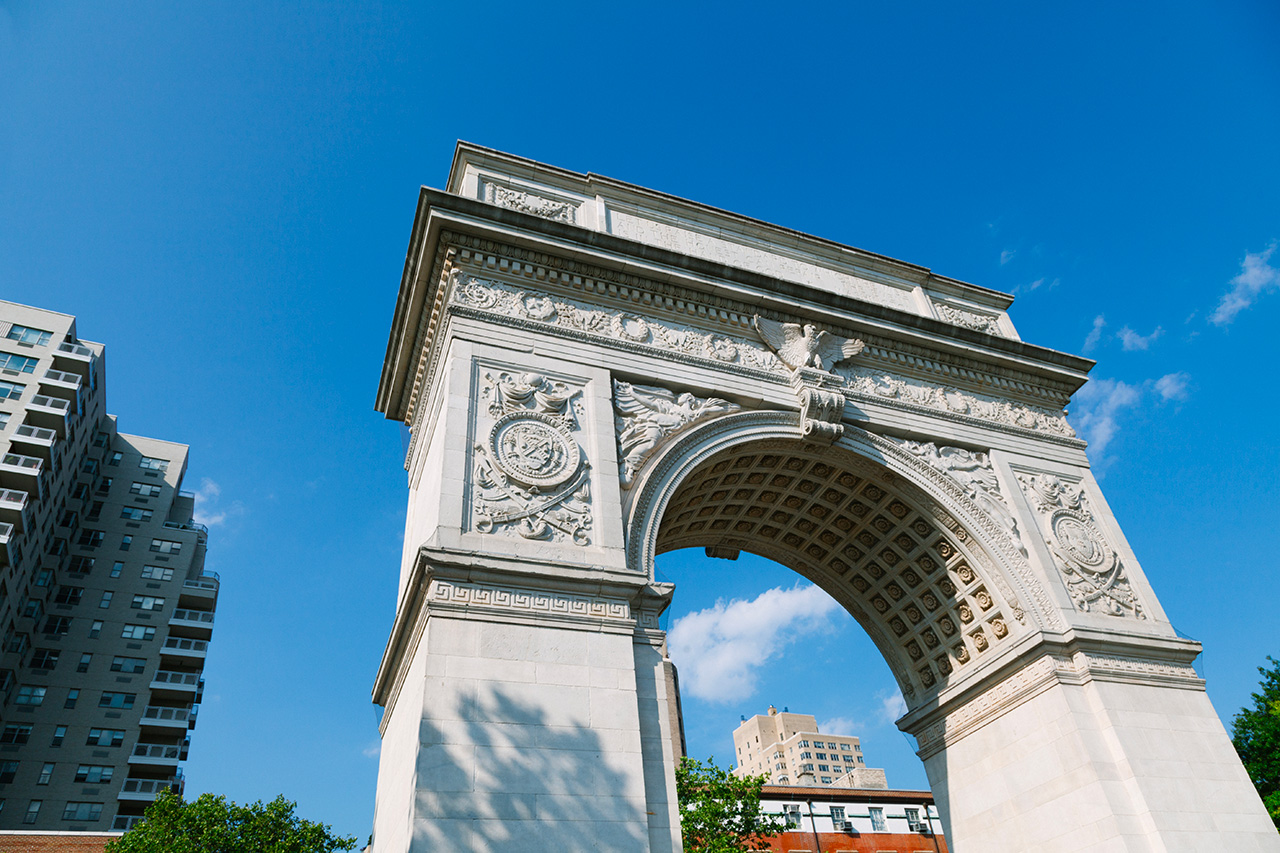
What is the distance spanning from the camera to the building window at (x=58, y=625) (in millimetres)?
51000

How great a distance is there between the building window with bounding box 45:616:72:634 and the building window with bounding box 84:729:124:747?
7.46 meters

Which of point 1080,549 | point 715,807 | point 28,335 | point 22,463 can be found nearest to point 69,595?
point 22,463

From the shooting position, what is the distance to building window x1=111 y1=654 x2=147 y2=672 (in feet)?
166

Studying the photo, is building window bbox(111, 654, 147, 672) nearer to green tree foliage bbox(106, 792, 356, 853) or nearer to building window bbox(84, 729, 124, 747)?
building window bbox(84, 729, 124, 747)

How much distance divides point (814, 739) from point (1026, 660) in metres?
139

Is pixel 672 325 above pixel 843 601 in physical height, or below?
above

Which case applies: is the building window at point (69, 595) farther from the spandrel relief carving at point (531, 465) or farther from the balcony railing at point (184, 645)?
the spandrel relief carving at point (531, 465)

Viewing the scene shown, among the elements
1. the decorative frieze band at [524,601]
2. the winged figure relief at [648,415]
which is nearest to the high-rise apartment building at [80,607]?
the winged figure relief at [648,415]

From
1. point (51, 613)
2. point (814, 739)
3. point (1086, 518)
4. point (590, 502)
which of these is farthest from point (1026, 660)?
point (814, 739)

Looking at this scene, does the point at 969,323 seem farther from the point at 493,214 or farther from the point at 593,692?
the point at 593,692

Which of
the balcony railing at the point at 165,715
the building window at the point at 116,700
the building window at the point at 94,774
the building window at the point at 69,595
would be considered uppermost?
the building window at the point at 69,595

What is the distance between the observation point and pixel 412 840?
10.1 metres

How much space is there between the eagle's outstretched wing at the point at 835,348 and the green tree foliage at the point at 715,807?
17.8 meters

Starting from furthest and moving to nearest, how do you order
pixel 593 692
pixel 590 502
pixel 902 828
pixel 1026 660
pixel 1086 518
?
pixel 902 828
pixel 1086 518
pixel 1026 660
pixel 590 502
pixel 593 692
